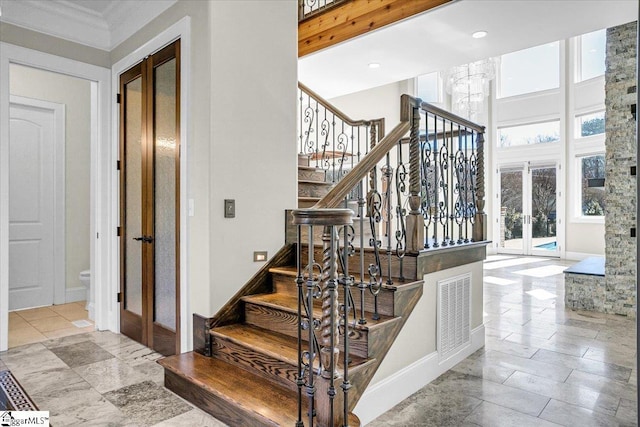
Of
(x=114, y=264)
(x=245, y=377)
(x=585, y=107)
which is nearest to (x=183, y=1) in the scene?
(x=114, y=264)

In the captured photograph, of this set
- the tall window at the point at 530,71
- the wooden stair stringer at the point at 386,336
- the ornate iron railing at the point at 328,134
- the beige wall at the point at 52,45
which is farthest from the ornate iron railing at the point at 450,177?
the tall window at the point at 530,71

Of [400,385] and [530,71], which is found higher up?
[530,71]

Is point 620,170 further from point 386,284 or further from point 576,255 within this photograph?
point 576,255

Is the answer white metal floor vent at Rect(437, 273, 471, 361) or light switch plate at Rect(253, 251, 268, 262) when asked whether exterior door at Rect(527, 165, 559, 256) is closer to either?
white metal floor vent at Rect(437, 273, 471, 361)

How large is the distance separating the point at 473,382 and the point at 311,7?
15.5 feet

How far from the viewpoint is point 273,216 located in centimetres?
322

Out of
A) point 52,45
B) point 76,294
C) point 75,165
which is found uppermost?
point 52,45

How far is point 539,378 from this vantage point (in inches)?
113

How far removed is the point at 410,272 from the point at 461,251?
0.65 meters

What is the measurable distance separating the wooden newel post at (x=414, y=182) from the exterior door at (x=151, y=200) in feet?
5.66

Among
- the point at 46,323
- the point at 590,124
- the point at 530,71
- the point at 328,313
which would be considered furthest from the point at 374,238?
the point at 530,71

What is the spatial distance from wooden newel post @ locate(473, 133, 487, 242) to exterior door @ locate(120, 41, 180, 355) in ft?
8.29

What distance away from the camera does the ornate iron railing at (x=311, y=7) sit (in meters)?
5.05

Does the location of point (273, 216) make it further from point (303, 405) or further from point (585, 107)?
point (585, 107)
